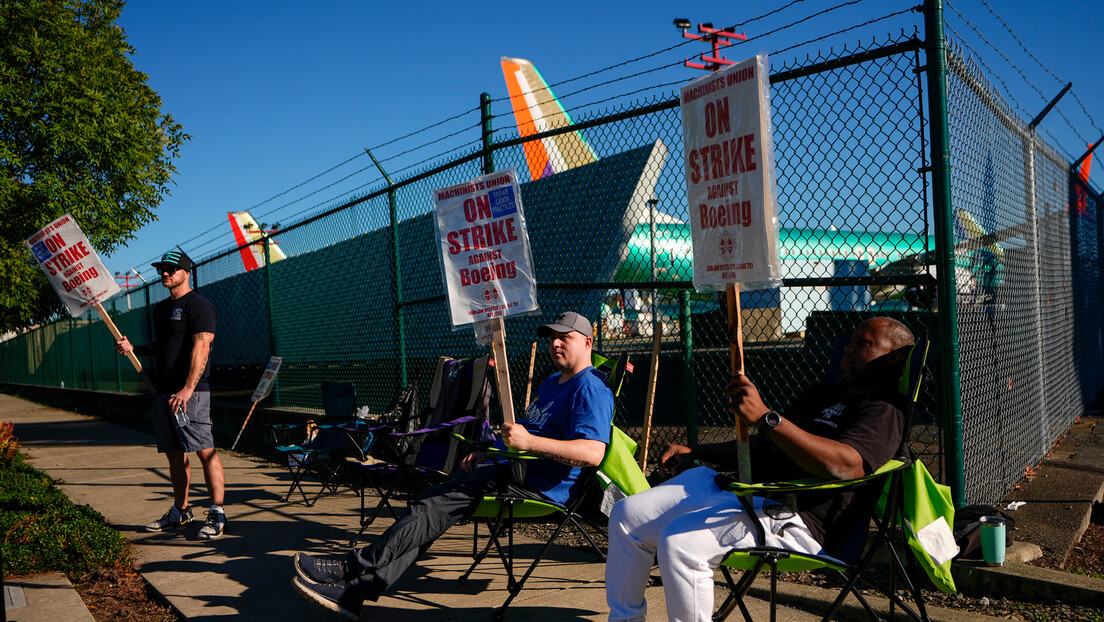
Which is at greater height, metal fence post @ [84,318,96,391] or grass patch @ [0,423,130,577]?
metal fence post @ [84,318,96,391]

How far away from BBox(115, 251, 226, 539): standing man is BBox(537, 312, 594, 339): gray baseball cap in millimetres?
2870

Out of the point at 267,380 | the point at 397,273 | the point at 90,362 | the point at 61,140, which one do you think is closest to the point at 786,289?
the point at 397,273

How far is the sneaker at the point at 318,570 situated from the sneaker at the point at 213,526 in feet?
7.00

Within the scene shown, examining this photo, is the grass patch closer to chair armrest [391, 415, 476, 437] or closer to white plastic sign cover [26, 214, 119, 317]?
white plastic sign cover [26, 214, 119, 317]

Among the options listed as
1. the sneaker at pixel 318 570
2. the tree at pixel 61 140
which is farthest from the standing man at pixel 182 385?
the tree at pixel 61 140

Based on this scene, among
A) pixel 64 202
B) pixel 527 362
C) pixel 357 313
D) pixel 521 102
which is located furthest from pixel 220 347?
pixel 521 102

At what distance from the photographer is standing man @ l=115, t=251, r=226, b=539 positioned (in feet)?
17.5

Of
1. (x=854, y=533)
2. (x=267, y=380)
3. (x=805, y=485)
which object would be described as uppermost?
(x=805, y=485)

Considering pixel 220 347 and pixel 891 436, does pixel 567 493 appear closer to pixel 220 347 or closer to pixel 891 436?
pixel 891 436

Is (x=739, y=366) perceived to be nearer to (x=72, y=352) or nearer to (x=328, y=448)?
(x=328, y=448)

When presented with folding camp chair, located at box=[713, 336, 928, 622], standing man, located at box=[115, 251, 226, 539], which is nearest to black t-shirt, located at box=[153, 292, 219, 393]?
standing man, located at box=[115, 251, 226, 539]

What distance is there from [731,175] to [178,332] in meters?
4.22

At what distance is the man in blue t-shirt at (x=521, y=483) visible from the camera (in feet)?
10.8

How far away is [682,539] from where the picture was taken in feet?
8.40
